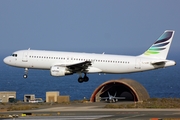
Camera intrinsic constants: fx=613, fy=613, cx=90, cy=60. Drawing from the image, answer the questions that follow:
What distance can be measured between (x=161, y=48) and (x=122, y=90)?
35.5 meters

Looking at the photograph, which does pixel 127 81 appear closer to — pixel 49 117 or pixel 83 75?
pixel 83 75

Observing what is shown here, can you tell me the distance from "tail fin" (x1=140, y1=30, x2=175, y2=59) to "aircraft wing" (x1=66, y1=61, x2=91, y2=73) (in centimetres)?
1041

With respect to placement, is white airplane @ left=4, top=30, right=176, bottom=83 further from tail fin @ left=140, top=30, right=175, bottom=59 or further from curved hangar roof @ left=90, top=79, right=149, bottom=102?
curved hangar roof @ left=90, top=79, right=149, bottom=102

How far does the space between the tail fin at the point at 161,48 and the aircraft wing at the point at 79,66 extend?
410 inches

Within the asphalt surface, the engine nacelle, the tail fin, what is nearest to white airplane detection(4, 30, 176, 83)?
the engine nacelle

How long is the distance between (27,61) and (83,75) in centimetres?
1004

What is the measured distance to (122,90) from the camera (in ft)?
455

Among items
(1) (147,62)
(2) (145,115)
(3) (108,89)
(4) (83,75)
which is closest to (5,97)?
(3) (108,89)

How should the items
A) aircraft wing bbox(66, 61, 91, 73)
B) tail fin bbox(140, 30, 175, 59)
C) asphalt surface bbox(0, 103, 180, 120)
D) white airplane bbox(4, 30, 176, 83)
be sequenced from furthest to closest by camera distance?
1. tail fin bbox(140, 30, 175, 59)
2. white airplane bbox(4, 30, 176, 83)
3. aircraft wing bbox(66, 61, 91, 73)
4. asphalt surface bbox(0, 103, 180, 120)

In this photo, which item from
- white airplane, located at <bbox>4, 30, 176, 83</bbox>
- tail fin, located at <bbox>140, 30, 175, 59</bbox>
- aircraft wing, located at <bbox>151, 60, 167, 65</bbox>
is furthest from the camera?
tail fin, located at <bbox>140, 30, 175, 59</bbox>

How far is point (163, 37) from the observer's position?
106750 mm

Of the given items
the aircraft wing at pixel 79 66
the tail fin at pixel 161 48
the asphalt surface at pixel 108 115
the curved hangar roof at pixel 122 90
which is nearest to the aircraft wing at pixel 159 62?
the tail fin at pixel 161 48

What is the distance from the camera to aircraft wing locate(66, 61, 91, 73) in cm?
9918

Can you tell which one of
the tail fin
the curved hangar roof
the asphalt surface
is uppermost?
the tail fin
